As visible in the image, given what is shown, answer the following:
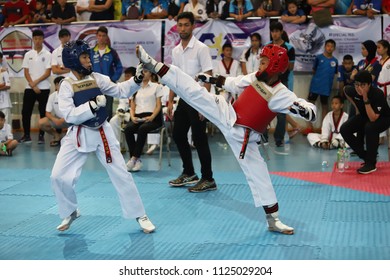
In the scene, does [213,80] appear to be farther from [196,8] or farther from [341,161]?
[196,8]

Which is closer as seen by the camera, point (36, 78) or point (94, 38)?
point (36, 78)


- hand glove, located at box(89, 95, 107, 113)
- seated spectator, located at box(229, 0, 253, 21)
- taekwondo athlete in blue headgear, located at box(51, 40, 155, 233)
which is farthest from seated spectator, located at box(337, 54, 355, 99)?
hand glove, located at box(89, 95, 107, 113)

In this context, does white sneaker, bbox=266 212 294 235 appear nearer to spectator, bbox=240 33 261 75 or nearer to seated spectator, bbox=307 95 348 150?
seated spectator, bbox=307 95 348 150

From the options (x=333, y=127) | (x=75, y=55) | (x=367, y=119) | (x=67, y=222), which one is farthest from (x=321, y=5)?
(x=67, y=222)

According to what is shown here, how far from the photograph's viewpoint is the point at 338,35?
37.2 ft

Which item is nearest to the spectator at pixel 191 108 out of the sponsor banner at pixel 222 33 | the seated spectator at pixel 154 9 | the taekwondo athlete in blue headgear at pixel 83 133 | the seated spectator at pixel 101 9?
the taekwondo athlete in blue headgear at pixel 83 133

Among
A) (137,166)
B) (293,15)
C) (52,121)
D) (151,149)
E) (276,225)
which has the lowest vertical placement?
(151,149)

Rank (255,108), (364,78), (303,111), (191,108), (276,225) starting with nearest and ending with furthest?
1. (303,111)
2. (255,108)
3. (276,225)
4. (191,108)
5. (364,78)

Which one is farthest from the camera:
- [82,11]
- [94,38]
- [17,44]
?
[82,11]

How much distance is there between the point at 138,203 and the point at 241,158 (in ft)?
3.38

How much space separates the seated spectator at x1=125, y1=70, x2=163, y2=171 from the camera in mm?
9039

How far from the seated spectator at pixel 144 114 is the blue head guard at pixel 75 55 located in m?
3.54

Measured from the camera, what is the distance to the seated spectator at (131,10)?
1233 cm

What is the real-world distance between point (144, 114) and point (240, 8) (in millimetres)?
3531
